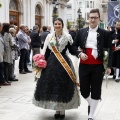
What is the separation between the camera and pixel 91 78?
5.48 metres

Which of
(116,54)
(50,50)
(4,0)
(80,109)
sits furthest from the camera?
(4,0)

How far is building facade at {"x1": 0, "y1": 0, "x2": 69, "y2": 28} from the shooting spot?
1009 inches

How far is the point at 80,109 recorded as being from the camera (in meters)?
6.54

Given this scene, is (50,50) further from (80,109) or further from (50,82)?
(80,109)

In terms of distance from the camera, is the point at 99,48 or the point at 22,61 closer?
the point at 99,48

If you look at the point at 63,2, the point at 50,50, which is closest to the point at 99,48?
the point at 50,50

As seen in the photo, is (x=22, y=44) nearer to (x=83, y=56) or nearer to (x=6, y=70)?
(x=6, y=70)

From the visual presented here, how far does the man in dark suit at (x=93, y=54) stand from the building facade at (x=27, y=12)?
19.0m

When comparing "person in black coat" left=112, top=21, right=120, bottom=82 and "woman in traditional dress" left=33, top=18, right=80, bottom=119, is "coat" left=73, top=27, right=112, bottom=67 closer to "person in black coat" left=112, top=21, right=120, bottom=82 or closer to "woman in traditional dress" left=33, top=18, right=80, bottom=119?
"woman in traditional dress" left=33, top=18, right=80, bottom=119

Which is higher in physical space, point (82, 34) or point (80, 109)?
point (82, 34)

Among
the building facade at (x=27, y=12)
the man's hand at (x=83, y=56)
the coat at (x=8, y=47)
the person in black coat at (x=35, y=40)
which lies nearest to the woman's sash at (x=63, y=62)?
the man's hand at (x=83, y=56)

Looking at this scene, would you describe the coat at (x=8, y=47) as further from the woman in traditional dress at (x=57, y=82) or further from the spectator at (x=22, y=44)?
the woman in traditional dress at (x=57, y=82)

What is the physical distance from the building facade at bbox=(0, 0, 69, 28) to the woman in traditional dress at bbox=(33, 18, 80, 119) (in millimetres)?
18589

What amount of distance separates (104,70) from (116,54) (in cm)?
505
